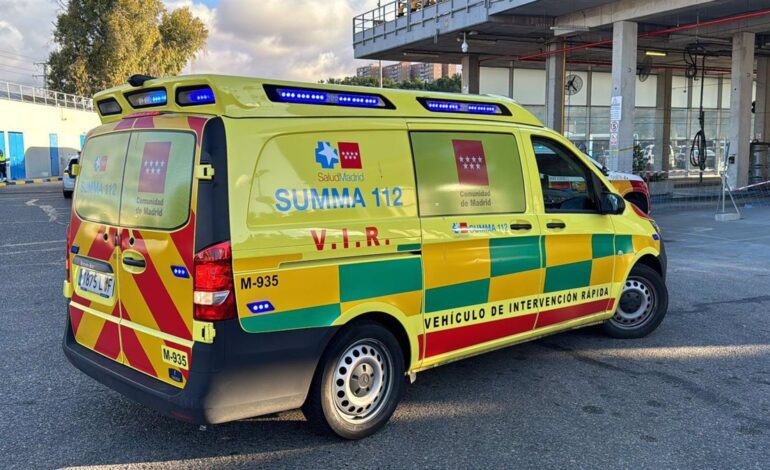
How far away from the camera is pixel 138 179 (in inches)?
147

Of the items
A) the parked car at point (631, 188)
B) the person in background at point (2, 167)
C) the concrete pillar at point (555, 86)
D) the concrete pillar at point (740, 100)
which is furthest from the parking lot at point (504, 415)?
the person in background at point (2, 167)

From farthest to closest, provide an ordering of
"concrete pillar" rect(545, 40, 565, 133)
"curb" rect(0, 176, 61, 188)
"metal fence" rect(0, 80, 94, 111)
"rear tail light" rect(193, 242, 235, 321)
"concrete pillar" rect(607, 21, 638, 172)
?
"metal fence" rect(0, 80, 94, 111), "curb" rect(0, 176, 61, 188), "concrete pillar" rect(545, 40, 565, 133), "concrete pillar" rect(607, 21, 638, 172), "rear tail light" rect(193, 242, 235, 321)

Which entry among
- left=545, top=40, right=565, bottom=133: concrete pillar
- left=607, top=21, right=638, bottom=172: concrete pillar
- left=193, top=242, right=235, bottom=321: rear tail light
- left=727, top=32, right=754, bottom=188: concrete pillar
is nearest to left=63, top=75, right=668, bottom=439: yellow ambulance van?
left=193, top=242, right=235, bottom=321: rear tail light

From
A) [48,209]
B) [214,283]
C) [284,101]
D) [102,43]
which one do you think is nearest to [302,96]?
[284,101]

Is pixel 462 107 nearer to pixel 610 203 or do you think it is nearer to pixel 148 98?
pixel 610 203

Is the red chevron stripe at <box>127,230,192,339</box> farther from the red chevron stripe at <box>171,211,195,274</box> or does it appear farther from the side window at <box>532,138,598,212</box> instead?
the side window at <box>532,138,598,212</box>

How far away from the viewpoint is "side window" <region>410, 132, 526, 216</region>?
13.8ft

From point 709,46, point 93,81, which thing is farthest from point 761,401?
point 93,81

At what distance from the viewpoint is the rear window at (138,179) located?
3.46 meters

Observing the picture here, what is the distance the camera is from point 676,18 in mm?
20172

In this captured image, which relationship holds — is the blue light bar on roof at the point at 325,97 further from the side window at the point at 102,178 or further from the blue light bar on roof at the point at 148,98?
the side window at the point at 102,178

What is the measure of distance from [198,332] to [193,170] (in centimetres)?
83

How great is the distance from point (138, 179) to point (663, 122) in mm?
32913

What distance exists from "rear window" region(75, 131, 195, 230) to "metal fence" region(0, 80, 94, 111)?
103 ft
